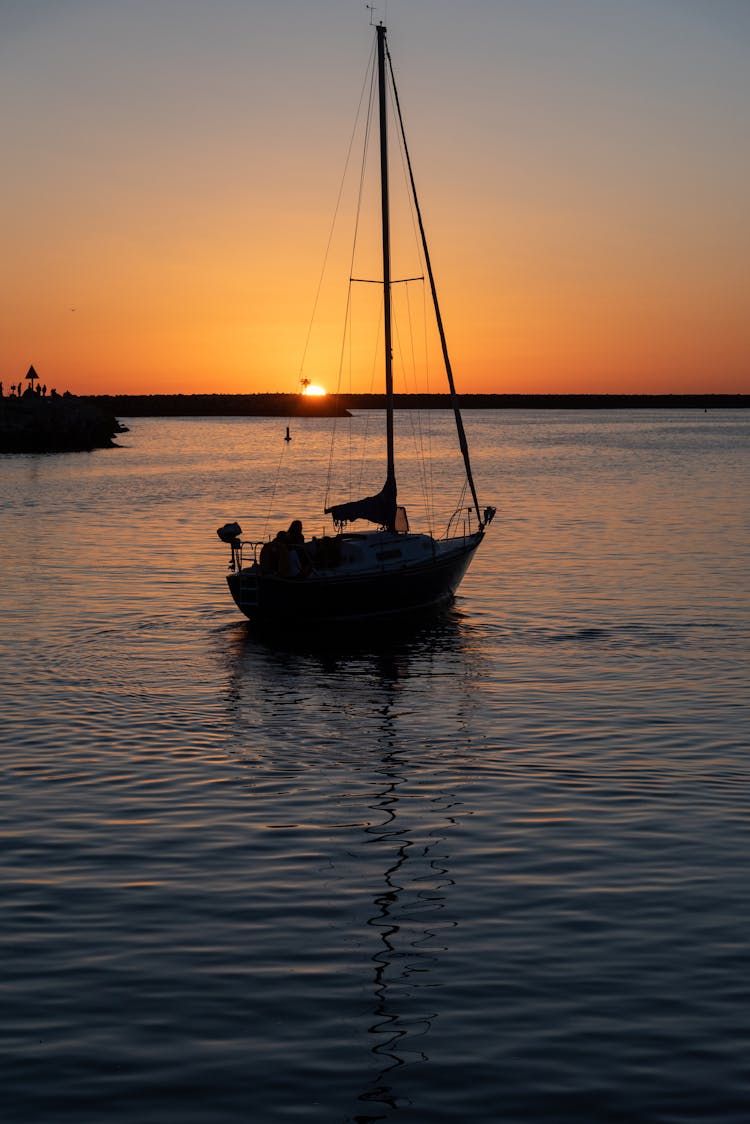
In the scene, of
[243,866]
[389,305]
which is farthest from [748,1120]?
[389,305]

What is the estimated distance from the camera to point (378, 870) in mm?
14750

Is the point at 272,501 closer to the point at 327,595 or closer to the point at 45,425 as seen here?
the point at 327,595

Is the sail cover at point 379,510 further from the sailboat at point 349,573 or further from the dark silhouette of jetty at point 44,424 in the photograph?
the dark silhouette of jetty at point 44,424

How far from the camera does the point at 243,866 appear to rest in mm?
14805

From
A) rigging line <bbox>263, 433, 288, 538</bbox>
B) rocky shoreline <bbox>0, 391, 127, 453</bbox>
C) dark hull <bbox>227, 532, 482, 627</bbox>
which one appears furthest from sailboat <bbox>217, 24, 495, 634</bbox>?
rocky shoreline <bbox>0, 391, 127, 453</bbox>

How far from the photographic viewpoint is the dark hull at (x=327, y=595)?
3070cm

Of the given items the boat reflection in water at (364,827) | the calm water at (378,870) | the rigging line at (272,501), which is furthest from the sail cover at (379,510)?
the rigging line at (272,501)

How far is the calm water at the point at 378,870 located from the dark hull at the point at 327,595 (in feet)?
2.47

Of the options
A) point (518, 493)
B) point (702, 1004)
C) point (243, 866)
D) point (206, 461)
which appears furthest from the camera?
point (206, 461)

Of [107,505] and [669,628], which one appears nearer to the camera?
[669,628]

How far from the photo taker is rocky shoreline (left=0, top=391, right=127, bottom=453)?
14550 cm

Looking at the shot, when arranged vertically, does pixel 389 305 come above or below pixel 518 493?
above

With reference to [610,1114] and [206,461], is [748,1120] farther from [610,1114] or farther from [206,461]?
[206,461]

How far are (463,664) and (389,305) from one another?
444 inches
